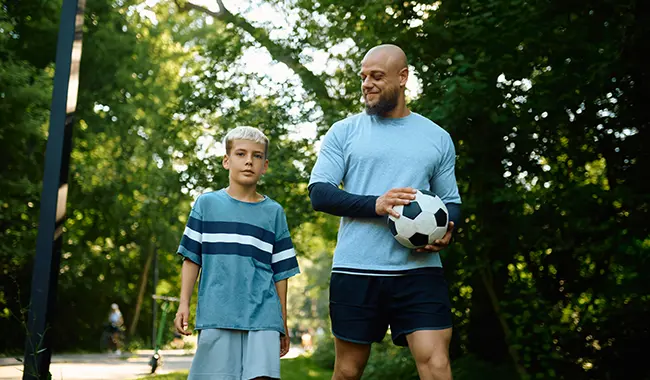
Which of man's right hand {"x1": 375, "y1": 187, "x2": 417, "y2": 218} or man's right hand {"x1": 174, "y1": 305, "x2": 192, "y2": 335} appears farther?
man's right hand {"x1": 174, "y1": 305, "x2": 192, "y2": 335}

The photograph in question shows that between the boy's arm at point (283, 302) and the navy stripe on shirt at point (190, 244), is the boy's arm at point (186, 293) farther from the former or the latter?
the boy's arm at point (283, 302)

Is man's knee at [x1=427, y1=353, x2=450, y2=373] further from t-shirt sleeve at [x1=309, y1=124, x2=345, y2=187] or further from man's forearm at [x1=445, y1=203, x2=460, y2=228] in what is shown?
t-shirt sleeve at [x1=309, y1=124, x2=345, y2=187]

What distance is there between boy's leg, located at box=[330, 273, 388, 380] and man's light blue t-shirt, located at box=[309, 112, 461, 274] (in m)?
0.06

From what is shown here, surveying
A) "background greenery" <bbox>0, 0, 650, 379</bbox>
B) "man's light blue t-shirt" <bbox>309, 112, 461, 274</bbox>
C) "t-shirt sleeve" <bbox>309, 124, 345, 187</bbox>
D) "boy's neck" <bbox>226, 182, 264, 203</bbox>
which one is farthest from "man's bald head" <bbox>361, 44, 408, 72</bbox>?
"background greenery" <bbox>0, 0, 650, 379</bbox>

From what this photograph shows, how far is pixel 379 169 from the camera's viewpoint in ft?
12.7

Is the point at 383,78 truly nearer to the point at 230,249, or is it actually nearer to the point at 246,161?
the point at 246,161

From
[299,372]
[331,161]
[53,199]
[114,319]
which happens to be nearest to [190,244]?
[331,161]

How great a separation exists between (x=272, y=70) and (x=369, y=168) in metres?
8.16

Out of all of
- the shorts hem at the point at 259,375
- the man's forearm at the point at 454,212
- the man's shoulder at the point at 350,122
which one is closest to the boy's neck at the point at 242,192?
the man's shoulder at the point at 350,122

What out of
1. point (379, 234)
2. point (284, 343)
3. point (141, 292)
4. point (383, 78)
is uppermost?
point (141, 292)

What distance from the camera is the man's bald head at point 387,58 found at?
3.88 metres

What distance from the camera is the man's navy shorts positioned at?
380cm

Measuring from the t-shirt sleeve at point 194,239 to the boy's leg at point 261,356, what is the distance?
45 cm

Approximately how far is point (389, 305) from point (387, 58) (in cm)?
113
